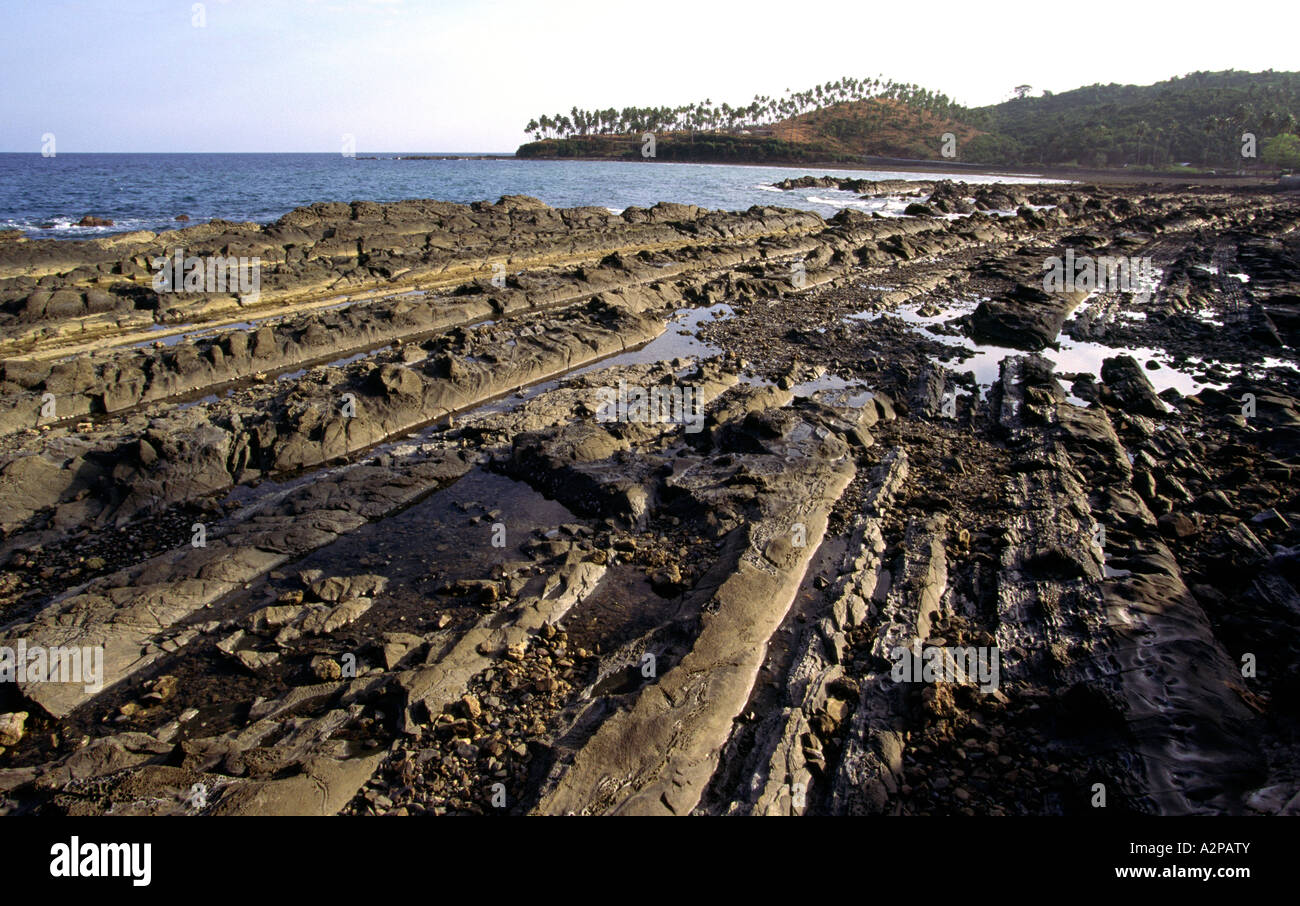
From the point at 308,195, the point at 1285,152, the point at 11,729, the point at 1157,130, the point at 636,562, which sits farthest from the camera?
the point at 1157,130

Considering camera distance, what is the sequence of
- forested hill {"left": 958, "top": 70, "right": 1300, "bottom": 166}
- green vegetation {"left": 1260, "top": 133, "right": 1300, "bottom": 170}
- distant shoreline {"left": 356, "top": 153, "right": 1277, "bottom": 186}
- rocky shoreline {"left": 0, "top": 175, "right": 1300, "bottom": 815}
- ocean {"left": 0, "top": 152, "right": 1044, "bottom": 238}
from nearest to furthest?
rocky shoreline {"left": 0, "top": 175, "right": 1300, "bottom": 815} < ocean {"left": 0, "top": 152, "right": 1044, "bottom": 238} < green vegetation {"left": 1260, "top": 133, "right": 1300, "bottom": 170} < distant shoreline {"left": 356, "top": 153, "right": 1277, "bottom": 186} < forested hill {"left": 958, "top": 70, "right": 1300, "bottom": 166}

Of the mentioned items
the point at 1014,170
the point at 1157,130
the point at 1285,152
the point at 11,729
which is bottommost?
the point at 11,729

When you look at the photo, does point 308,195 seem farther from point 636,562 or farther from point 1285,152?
point 1285,152

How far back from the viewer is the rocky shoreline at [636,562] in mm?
5969

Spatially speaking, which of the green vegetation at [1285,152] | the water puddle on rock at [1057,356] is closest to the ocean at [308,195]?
the green vegetation at [1285,152]

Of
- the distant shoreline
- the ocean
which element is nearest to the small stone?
the ocean

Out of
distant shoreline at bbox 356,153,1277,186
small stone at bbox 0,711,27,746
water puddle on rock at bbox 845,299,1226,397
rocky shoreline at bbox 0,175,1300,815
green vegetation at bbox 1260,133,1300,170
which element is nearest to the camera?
rocky shoreline at bbox 0,175,1300,815

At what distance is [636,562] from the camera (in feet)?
31.1

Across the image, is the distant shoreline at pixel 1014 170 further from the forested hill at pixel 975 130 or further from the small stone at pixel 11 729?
the small stone at pixel 11 729

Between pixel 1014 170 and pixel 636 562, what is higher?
pixel 1014 170

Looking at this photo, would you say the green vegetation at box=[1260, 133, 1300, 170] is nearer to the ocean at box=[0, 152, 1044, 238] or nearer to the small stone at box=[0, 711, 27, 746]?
the ocean at box=[0, 152, 1044, 238]

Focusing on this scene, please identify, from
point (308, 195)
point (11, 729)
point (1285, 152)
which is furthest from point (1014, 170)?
point (11, 729)

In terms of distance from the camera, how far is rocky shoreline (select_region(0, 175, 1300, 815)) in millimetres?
5969
